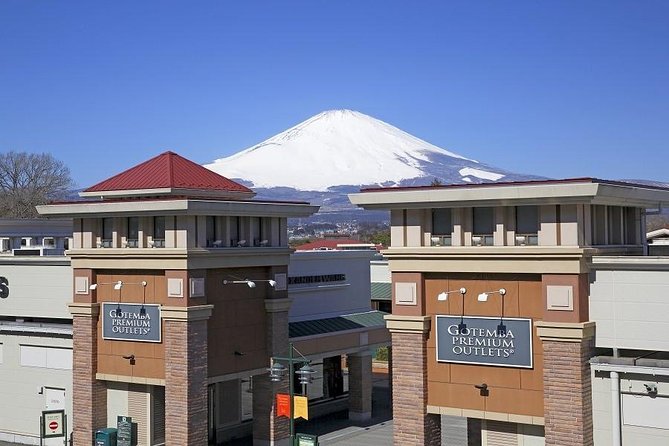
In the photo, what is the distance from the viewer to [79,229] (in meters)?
35.1

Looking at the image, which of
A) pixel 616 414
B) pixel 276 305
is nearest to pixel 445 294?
pixel 616 414

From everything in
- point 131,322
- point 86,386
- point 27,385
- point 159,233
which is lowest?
point 27,385

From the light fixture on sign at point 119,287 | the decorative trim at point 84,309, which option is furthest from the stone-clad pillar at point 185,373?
the decorative trim at point 84,309

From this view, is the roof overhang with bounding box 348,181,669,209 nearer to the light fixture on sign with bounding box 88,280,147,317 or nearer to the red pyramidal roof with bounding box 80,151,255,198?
the red pyramidal roof with bounding box 80,151,255,198

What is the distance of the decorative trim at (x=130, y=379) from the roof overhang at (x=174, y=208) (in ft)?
20.1

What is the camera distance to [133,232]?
111 feet

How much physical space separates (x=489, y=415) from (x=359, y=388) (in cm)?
1724

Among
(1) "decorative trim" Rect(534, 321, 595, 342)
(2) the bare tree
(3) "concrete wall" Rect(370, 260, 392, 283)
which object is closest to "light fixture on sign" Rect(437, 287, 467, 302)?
(1) "decorative trim" Rect(534, 321, 595, 342)

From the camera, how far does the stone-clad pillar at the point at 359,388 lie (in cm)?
4244

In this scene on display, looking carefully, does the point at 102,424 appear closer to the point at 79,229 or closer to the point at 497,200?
the point at 79,229

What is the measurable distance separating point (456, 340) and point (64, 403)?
60.1 feet

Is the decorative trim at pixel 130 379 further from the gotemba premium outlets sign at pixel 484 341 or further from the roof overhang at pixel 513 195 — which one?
the gotemba premium outlets sign at pixel 484 341

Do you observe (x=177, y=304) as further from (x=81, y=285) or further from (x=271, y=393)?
(x=271, y=393)

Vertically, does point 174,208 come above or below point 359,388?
above
